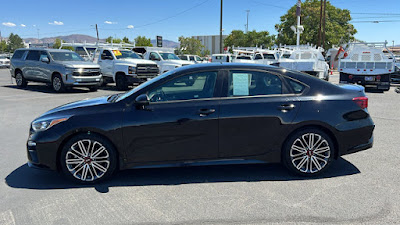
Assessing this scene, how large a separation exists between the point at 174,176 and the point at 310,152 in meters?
1.90

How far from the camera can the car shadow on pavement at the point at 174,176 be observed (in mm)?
4219

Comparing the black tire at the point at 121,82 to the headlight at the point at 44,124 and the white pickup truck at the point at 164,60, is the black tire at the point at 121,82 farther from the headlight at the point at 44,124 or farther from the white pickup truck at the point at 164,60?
the headlight at the point at 44,124

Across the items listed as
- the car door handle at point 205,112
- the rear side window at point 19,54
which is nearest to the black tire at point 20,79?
the rear side window at point 19,54

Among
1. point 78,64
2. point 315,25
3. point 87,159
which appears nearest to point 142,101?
point 87,159

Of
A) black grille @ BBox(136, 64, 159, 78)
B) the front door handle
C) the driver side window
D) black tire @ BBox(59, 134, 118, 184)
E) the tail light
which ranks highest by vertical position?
black grille @ BBox(136, 64, 159, 78)

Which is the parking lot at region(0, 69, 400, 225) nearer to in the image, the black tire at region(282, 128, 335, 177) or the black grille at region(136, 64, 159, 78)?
the black tire at region(282, 128, 335, 177)

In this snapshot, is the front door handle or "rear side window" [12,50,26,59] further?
"rear side window" [12,50,26,59]

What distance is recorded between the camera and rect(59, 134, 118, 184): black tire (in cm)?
405

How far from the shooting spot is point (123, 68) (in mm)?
15039

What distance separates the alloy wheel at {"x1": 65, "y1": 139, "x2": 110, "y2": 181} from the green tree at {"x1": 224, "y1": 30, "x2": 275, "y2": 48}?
2526 inches

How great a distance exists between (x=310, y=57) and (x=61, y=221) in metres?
17.8

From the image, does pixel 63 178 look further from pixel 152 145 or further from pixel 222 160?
pixel 222 160

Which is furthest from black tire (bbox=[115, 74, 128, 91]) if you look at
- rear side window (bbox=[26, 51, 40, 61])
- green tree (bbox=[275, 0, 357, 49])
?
green tree (bbox=[275, 0, 357, 49])

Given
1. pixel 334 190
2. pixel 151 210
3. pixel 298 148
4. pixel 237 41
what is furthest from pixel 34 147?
pixel 237 41
